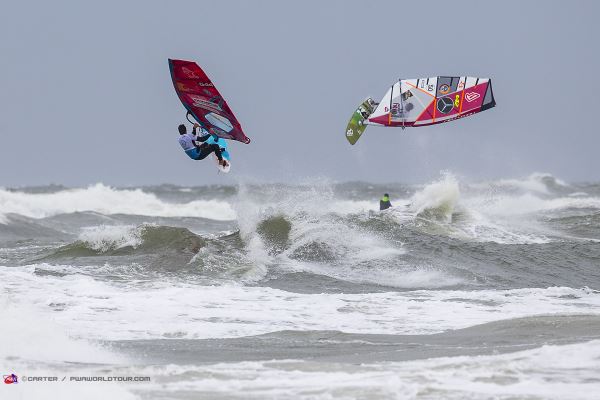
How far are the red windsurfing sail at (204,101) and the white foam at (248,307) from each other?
2564 mm

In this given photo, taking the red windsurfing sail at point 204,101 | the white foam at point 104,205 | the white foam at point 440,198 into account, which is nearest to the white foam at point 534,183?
the white foam at point 104,205

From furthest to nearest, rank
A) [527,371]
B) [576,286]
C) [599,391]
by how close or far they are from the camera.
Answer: [576,286] → [527,371] → [599,391]

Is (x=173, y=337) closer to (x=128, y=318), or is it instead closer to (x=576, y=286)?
(x=128, y=318)

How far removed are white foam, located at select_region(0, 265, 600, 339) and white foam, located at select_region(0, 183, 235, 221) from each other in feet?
76.0

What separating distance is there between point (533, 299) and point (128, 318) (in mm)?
5319

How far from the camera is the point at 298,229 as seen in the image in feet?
55.3

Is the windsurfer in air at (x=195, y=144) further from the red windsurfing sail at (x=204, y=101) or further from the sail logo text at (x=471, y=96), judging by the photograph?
the sail logo text at (x=471, y=96)

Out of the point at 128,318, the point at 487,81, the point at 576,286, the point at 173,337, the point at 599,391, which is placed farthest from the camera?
the point at 487,81

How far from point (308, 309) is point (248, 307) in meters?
0.73

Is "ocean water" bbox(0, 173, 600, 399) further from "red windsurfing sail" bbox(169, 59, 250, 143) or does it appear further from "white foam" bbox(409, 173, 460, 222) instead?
"red windsurfing sail" bbox(169, 59, 250, 143)

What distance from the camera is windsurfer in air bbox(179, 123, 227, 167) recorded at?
43.5 feet

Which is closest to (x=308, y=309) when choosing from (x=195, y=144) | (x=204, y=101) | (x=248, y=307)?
(x=248, y=307)

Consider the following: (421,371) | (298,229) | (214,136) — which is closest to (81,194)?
(298,229)

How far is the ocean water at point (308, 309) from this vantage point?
22.5ft
